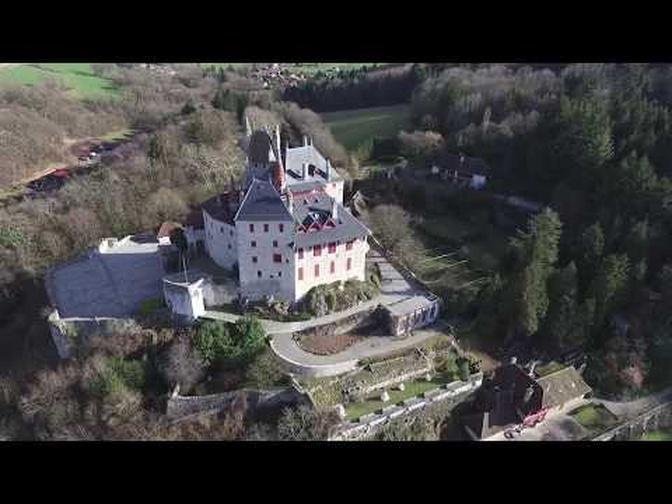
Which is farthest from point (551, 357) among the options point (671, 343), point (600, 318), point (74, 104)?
point (74, 104)

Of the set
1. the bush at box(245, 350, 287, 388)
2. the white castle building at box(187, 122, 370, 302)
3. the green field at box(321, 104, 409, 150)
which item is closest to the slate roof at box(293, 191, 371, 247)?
the white castle building at box(187, 122, 370, 302)

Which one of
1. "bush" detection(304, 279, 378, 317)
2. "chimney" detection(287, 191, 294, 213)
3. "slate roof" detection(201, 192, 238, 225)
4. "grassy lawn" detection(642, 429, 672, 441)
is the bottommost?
"grassy lawn" detection(642, 429, 672, 441)

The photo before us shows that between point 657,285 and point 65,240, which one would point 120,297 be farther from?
point 657,285

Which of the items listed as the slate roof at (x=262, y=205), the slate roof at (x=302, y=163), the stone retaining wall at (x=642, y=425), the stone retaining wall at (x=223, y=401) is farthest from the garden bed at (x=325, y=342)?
the stone retaining wall at (x=642, y=425)

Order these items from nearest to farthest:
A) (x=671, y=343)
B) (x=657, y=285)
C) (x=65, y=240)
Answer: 1. (x=671, y=343)
2. (x=657, y=285)
3. (x=65, y=240)

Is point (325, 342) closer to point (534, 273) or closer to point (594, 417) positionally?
point (534, 273)

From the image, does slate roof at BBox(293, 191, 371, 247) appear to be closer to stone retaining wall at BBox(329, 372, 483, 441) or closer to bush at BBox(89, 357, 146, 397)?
stone retaining wall at BBox(329, 372, 483, 441)
